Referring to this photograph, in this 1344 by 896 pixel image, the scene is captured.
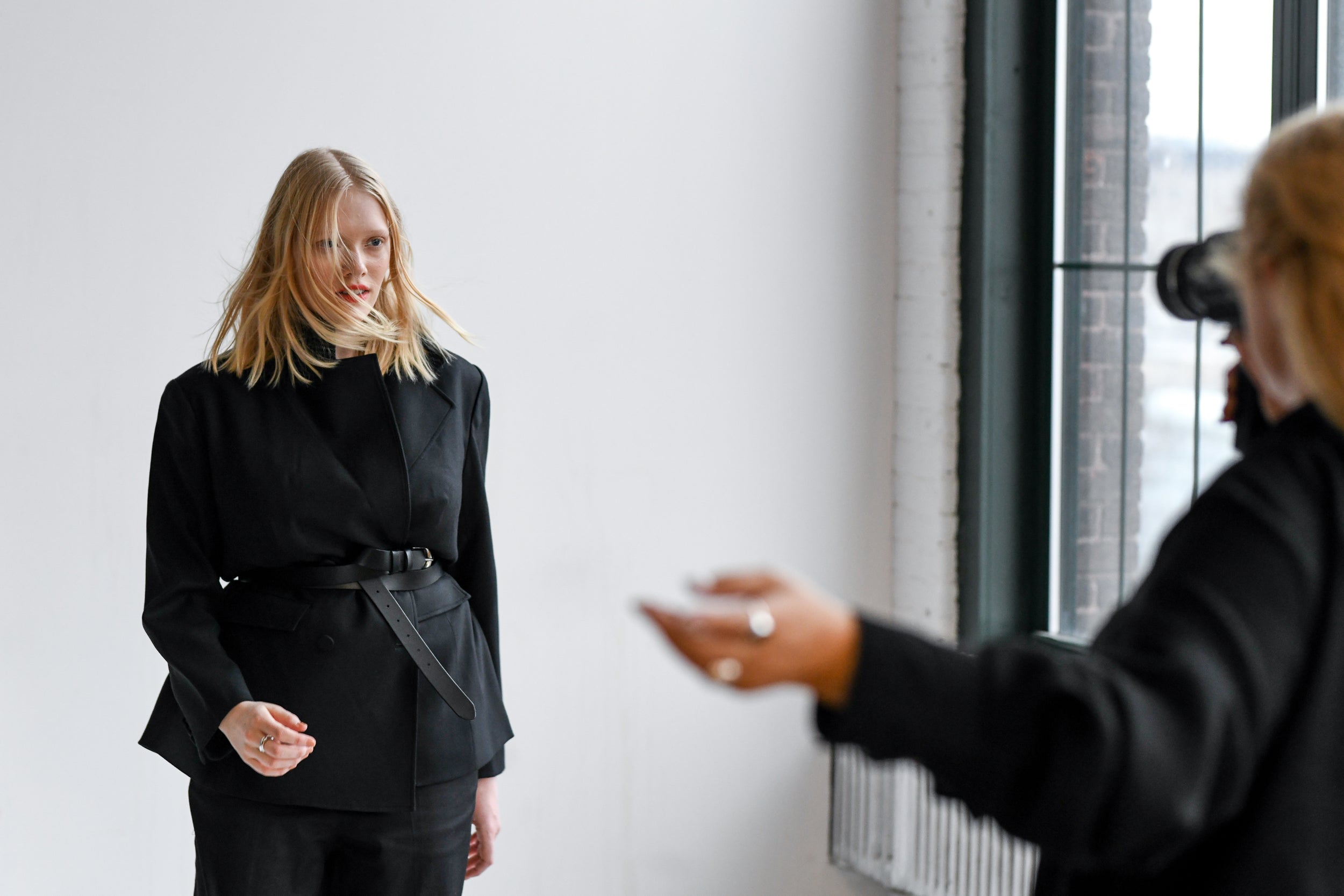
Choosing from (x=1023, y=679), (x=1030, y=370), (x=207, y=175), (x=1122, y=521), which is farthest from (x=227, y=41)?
(x=1023, y=679)

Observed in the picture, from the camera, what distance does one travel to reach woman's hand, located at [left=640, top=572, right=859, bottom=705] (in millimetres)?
694

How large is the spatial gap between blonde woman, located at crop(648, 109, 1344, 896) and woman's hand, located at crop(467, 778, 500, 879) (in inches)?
51.4

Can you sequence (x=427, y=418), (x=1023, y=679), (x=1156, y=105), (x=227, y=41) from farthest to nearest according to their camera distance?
(x=1156, y=105), (x=227, y=41), (x=427, y=418), (x=1023, y=679)

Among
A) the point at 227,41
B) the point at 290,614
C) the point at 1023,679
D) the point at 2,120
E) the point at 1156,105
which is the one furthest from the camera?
the point at 1156,105

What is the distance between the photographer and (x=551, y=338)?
116 inches

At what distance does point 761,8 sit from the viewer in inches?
121

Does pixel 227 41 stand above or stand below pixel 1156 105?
above

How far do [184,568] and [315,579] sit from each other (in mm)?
166

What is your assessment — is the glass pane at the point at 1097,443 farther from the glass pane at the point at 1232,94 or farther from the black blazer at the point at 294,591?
the black blazer at the point at 294,591

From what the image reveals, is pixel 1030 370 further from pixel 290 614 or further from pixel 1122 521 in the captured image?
pixel 290 614

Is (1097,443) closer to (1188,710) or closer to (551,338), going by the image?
(551,338)

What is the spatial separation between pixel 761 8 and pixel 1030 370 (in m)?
1.07

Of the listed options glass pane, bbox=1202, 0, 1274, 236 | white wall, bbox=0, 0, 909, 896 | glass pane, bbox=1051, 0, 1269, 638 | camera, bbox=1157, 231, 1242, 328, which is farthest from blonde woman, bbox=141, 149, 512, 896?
glass pane, bbox=1202, 0, 1274, 236

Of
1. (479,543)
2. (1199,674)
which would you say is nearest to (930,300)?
(479,543)
